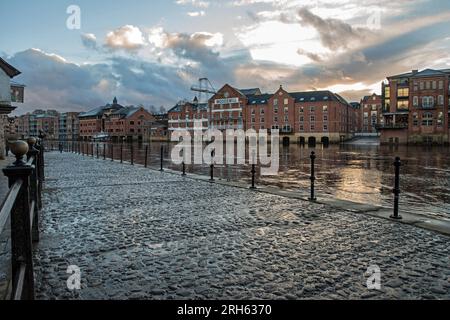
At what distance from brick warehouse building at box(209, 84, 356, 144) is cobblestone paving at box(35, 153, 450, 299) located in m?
78.4

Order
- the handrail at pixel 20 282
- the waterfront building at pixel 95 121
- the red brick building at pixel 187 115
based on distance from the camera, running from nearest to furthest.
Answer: the handrail at pixel 20 282, the red brick building at pixel 187 115, the waterfront building at pixel 95 121

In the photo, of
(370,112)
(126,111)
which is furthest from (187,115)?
(370,112)

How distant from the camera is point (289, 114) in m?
86.6

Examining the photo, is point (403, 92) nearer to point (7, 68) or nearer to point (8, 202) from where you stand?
point (7, 68)

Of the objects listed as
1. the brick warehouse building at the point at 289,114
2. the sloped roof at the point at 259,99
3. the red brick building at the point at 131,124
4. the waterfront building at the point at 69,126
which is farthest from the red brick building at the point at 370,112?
the waterfront building at the point at 69,126

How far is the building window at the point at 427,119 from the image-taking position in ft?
219

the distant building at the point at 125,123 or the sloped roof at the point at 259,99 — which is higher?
the sloped roof at the point at 259,99

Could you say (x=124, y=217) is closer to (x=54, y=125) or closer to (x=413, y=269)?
(x=413, y=269)

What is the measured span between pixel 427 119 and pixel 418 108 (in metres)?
2.63

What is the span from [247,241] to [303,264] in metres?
1.13

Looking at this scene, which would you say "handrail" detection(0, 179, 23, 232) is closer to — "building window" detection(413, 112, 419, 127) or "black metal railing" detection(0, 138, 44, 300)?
"black metal railing" detection(0, 138, 44, 300)

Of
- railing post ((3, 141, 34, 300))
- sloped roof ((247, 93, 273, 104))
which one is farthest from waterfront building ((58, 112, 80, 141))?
railing post ((3, 141, 34, 300))

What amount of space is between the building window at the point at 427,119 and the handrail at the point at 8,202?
7607 centimetres

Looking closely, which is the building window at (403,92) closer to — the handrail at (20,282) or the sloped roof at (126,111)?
the handrail at (20,282)
